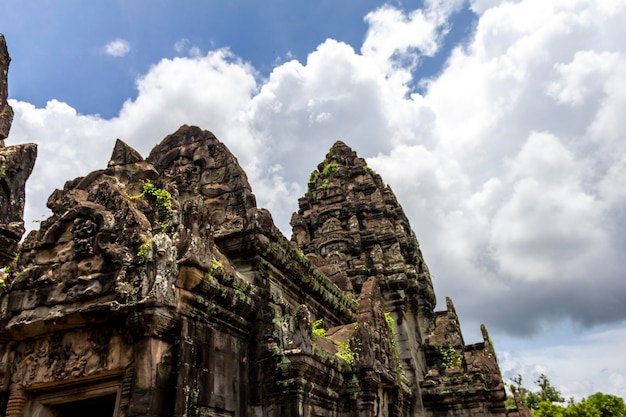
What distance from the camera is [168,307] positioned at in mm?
6832

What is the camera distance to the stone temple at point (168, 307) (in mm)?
6676

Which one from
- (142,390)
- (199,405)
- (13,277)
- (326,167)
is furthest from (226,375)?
(326,167)

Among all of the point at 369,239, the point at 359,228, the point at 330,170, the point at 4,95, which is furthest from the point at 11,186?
the point at 330,170

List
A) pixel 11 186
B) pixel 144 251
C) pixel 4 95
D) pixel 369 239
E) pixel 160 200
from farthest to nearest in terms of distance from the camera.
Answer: pixel 369 239 → pixel 160 200 → pixel 144 251 → pixel 4 95 → pixel 11 186

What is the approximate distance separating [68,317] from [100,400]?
4.23 feet

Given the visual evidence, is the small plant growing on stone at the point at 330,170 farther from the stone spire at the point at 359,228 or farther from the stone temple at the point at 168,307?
the stone temple at the point at 168,307

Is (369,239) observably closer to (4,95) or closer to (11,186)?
(4,95)

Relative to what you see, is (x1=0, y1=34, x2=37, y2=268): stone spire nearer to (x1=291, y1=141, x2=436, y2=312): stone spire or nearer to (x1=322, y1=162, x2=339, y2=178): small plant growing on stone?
(x1=291, y1=141, x2=436, y2=312): stone spire

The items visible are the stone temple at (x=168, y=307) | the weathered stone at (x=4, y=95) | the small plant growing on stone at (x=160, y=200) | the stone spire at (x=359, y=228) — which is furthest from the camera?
the stone spire at (x=359, y=228)

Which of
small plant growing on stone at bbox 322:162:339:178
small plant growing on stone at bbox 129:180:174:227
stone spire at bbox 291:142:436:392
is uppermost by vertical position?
small plant growing on stone at bbox 322:162:339:178

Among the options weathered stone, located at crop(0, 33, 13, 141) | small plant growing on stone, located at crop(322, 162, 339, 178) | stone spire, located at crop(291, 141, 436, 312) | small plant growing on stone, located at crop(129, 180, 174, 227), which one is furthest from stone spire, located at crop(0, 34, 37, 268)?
small plant growing on stone, located at crop(322, 162, 339, 178)

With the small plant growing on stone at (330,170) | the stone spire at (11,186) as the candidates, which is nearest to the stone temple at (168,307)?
the stone spire at (11,186)

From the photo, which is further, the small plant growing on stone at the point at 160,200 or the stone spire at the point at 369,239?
the stone spire at the point at 369,239

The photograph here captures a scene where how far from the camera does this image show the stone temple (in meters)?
6.68
